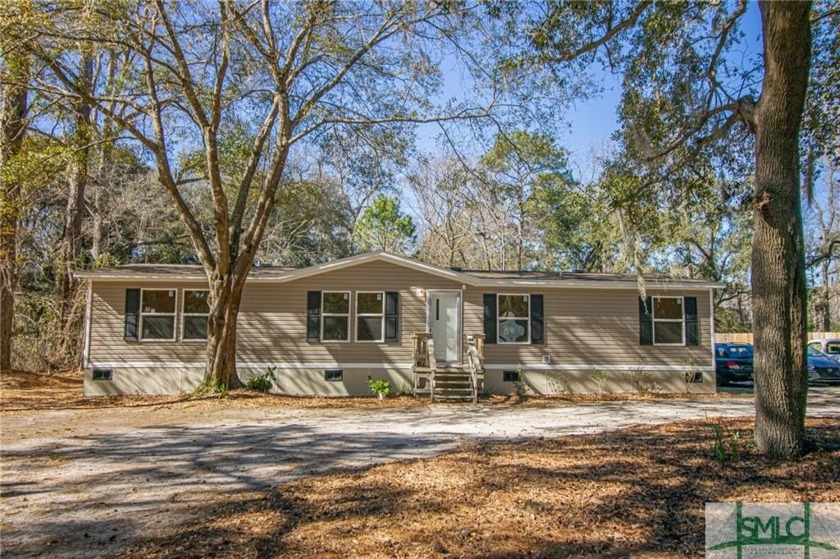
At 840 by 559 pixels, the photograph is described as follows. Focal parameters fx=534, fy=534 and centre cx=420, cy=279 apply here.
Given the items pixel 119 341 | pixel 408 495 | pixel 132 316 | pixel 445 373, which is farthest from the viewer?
pixel 132 316

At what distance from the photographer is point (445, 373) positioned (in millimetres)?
12219

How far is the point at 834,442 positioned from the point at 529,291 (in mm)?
8388

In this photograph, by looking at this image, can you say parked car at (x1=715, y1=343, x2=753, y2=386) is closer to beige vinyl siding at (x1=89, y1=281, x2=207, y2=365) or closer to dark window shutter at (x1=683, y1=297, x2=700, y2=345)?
dark window shutter at (x1=683, y1=297, x2=700, y2=345)

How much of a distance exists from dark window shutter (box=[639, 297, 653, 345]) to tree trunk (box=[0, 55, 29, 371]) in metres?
13.9

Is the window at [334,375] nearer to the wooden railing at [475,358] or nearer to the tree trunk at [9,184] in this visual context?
the wooden railing at [475,358]

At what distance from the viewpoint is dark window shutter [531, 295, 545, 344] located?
13383 millimetres

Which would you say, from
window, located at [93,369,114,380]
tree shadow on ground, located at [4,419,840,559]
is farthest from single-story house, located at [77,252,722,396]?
tree shadow on ground, located at [4,419,840,559]

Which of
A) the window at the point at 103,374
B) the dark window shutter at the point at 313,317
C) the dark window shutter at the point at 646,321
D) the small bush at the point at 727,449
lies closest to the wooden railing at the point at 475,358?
the dark window shutter at the point at 313,317

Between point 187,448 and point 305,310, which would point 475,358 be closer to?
point 305,310

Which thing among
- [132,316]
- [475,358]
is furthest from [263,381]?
[475,358]

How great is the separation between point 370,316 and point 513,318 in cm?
359

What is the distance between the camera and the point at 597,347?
13.5 m

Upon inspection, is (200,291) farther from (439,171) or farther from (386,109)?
(439,171)

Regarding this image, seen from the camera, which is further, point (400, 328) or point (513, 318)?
point (513, 318)
